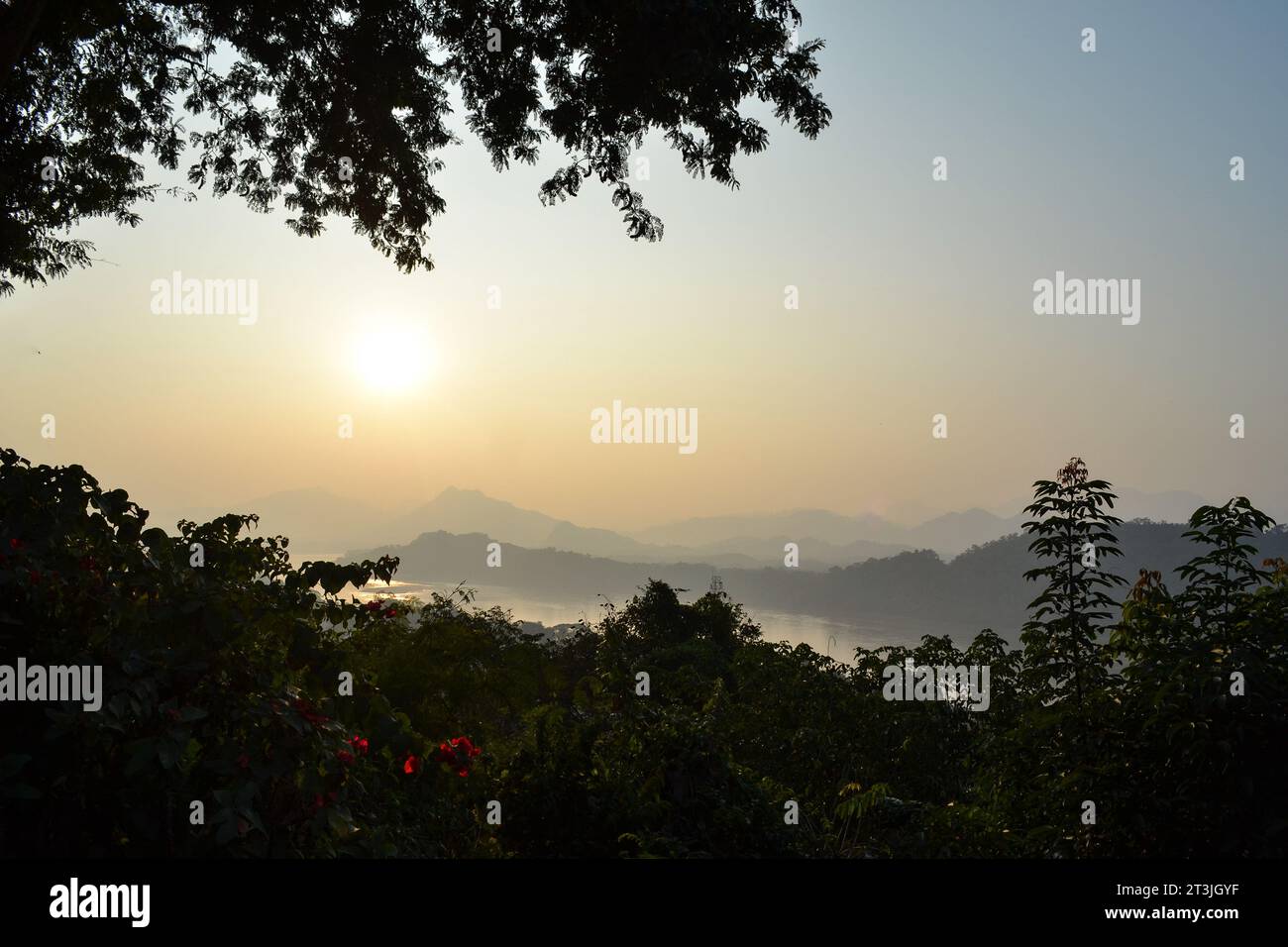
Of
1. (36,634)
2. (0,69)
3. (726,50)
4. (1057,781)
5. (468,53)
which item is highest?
(468,53)

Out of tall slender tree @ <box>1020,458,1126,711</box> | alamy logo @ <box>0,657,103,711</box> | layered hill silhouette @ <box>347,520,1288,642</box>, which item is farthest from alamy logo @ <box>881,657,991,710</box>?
layered hill silhouette @ <box>347,520,1288,642</box>

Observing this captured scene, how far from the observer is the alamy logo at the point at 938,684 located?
9445 mm

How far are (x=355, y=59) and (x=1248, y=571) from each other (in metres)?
8.88

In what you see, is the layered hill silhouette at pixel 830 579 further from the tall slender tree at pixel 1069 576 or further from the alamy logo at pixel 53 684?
the alamy logo at pixel 53 684

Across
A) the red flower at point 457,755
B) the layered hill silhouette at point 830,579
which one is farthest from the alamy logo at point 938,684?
the layered hill silhouette at point 830,579

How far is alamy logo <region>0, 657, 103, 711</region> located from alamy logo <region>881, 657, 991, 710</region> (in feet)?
27.8

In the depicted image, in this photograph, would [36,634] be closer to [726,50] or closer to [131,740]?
[131,740]

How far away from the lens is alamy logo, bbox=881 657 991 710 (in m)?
9.45

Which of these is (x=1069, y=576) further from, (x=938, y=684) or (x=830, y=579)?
(x=830, y=579)

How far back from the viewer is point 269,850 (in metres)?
2.88

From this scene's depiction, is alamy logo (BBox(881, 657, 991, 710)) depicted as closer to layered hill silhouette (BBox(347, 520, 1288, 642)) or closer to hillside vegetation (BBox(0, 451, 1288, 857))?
hillside vegetation (BBox(0, 451, 1288, 857))
